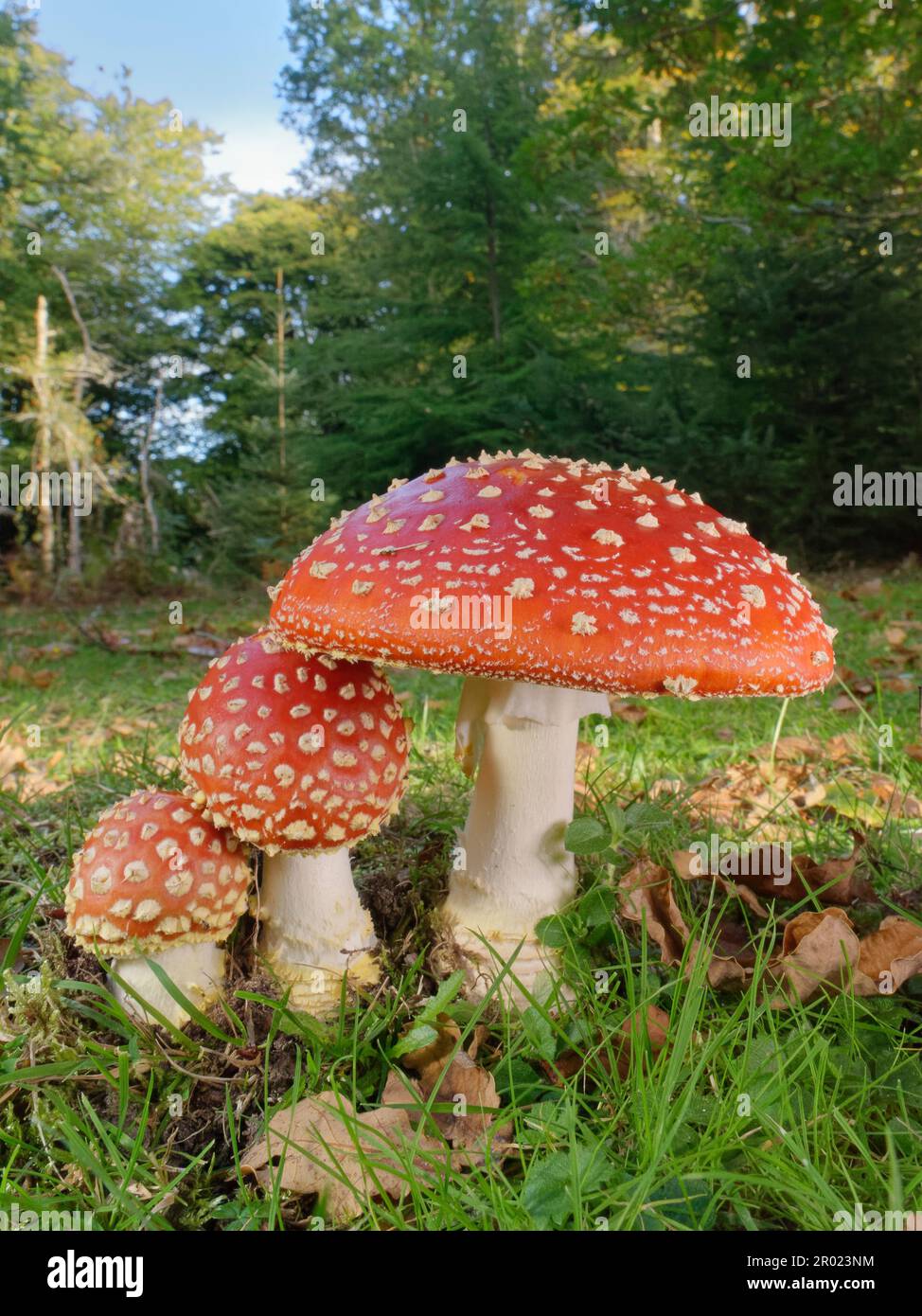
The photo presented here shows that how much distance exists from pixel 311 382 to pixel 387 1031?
16.9 m

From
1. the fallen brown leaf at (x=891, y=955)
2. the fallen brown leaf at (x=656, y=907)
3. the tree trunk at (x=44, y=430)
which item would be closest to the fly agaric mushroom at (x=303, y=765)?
the fallen brown leaf at (x=656, y=907)

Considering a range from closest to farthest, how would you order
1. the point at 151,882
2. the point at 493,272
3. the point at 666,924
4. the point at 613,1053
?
1. the point at 613,1053
2. the point at 151,882
3. the point at 666,924
4. the point at 493,272

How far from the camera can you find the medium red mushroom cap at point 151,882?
1.93m

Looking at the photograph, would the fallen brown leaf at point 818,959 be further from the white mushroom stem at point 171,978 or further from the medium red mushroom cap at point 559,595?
the white mushroom stem at point 171,978

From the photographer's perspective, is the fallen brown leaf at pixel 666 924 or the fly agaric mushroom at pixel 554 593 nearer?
the fly agaric mushroom at pixel 554 593

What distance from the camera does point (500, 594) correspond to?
168cm

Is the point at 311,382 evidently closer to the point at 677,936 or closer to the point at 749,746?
the point at 749,746

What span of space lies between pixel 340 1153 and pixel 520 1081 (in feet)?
1.39

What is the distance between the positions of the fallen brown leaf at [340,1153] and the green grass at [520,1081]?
0.11 feet

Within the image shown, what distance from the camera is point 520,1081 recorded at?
1855 millimetres

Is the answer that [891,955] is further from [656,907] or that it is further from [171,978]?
[171,978]

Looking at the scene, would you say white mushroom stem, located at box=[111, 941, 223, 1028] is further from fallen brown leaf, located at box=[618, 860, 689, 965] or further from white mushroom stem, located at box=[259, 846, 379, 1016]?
fallen brown leaf, located at box=[618, 860, 689, 965]

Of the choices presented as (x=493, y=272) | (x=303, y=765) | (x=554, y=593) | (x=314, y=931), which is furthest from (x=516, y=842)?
(x=493, y=272)

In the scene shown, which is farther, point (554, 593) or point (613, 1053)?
point (613, 1053)
